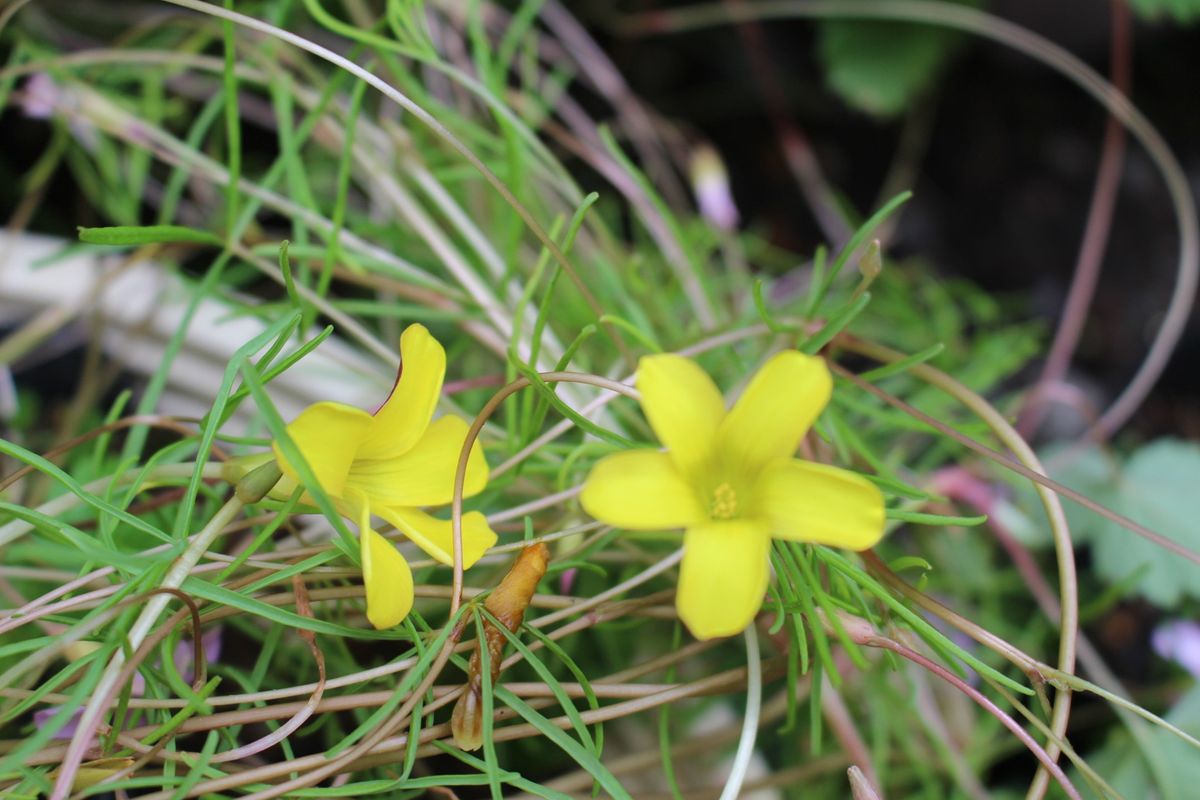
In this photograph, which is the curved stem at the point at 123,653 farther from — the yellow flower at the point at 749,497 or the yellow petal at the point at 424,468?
the yellow flower at the point at 749,497

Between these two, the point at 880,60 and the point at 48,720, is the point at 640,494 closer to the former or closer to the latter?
the point at 48,720

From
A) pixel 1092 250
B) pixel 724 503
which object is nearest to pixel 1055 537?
pixel 724 503

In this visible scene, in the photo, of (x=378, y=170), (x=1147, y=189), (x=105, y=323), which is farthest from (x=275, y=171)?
(x=1147, y=189)

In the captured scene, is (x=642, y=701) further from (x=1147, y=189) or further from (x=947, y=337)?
(x=1147, y=189)

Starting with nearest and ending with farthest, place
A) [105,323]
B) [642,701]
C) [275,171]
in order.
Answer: [642,701], [275,171], [105,323]

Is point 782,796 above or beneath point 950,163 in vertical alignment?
beneath

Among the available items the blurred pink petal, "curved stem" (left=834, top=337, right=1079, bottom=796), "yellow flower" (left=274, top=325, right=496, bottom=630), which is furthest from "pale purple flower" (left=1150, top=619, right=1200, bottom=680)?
the blurred pink petal
